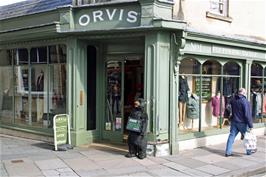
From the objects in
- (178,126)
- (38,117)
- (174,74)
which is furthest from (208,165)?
(38,117)

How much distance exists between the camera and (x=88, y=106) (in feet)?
36.4

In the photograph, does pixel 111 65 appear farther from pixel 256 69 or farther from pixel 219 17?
pixel 256 69

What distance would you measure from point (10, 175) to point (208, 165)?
4.48 meters

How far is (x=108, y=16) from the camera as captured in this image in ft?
32.1

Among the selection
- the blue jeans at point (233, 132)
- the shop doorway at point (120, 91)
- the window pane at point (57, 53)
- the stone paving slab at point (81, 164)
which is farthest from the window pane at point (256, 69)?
the stone paving slab at point (81, 164)

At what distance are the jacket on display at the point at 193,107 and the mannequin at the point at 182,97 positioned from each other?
0.71ft

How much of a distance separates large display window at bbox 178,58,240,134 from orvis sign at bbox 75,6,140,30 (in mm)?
2067

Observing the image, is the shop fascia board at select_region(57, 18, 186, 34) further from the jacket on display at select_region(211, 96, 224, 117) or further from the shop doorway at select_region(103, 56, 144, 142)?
the jacket on display at select_region(211, 96, 224, 117)

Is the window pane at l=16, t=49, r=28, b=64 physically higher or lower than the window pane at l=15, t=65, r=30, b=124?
higher

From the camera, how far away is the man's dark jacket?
9.88 m

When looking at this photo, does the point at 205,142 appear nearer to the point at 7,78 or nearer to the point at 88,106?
the point at 88,106

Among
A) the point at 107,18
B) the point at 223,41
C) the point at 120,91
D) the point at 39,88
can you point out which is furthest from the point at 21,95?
the point at 223,41

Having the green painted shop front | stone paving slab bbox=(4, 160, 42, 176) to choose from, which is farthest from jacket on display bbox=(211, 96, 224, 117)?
stone paving slab bbox=(4, 160, 42, 176)

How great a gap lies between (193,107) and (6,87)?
6.91m
